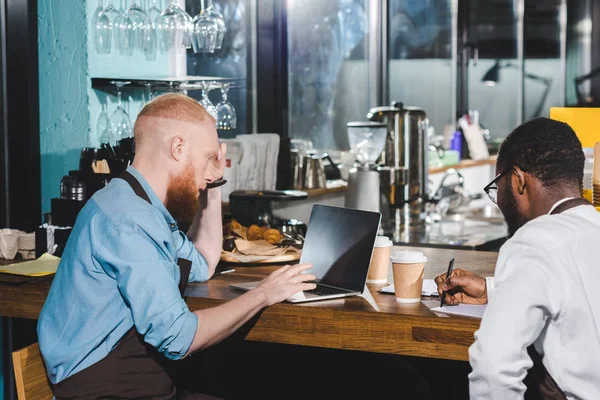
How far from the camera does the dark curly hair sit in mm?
1854

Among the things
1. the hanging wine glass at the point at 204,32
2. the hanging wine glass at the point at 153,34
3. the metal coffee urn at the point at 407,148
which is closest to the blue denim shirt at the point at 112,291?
the hanging wine glass at the point at 153,34

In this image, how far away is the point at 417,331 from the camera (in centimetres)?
217

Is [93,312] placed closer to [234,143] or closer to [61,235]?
[61,235]

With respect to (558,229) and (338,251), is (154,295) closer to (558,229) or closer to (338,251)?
(338,251)

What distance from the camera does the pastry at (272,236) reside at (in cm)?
317

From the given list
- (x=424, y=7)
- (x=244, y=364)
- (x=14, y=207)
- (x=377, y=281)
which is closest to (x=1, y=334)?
(x=14, y=207)

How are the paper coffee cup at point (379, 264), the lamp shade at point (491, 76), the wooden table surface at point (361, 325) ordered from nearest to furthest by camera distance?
the wooden table surface at point (361, 325) → the paper coffee cup at point (379, 264) → the lamp shade at point (491, 76)

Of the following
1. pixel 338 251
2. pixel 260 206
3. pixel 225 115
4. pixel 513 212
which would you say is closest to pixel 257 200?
pixel 260 206

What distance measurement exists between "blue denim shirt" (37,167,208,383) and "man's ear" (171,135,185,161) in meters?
0.16

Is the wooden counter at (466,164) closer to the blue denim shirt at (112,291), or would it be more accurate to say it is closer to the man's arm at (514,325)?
the blue denim shirt at (112,291)

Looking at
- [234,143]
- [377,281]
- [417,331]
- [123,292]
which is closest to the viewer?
[123,292]

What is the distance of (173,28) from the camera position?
12.4ft

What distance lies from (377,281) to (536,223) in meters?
0.91

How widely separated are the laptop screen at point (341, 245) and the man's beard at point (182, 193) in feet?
1.41
